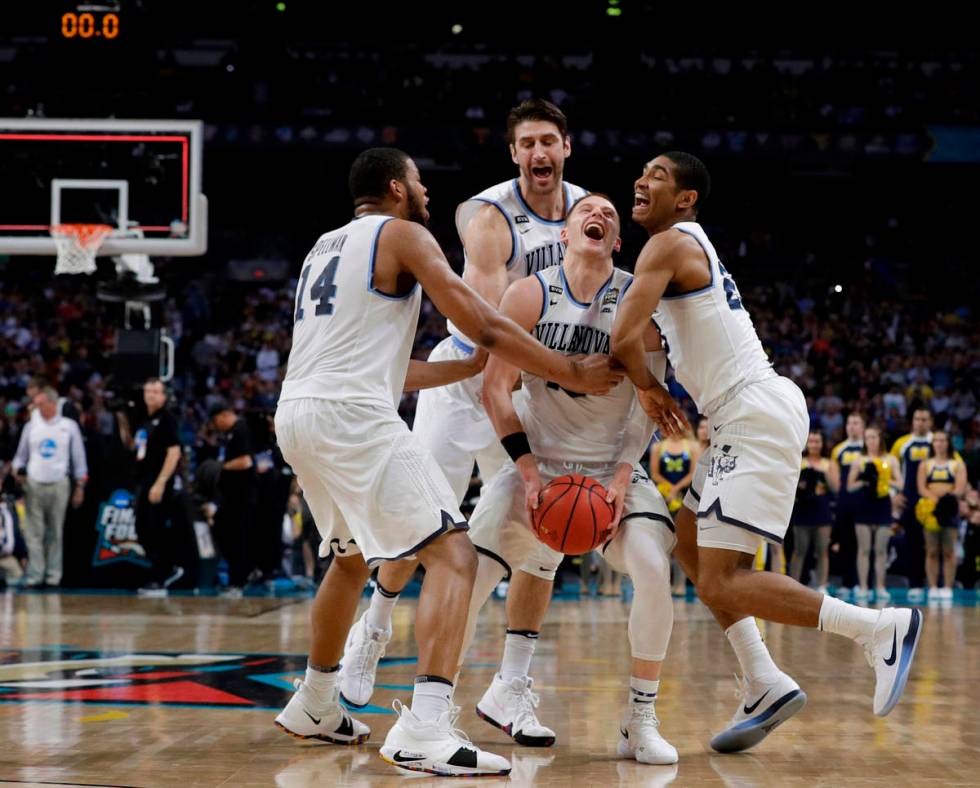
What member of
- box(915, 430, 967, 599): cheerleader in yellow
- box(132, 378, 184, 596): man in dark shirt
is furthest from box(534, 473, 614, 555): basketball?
box(915, 430, 967, 599): cheerleader in yellow

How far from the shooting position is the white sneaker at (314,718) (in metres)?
4.77

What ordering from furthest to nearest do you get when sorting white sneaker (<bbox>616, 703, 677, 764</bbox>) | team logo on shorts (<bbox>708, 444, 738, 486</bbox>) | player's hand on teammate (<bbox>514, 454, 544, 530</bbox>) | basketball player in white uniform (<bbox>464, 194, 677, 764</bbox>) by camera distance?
basketball player in white uniform (<bbox>464, 194, 677, 764</bbox>)
player's hand on teammate (<bbox>514, 454, 544, 530</bbox>)
team logo on shorts (<bbox>708, 444, 738, 486</bbox>)
white sneaker (<bbox>616, 703, 677, 764</bbox>)

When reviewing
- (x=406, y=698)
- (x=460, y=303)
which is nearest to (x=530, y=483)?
(x=460, y=303)

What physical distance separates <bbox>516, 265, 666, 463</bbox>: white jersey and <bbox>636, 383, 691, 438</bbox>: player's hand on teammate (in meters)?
0.21

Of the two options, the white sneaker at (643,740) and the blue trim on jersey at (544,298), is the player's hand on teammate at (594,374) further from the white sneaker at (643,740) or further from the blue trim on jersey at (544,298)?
the white sneaker at (643,740)

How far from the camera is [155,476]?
12.0 m

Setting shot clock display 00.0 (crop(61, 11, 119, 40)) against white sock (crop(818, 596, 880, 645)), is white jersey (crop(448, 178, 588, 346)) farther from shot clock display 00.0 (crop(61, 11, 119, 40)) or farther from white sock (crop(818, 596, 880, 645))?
shot clock display 00.0 (crop(61, 11, 119, 40))

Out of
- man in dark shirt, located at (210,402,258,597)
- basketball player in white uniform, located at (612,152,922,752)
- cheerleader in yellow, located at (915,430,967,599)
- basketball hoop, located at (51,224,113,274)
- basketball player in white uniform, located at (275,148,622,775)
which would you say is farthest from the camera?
cheerleader in yellow, located at (915,430,967,599)

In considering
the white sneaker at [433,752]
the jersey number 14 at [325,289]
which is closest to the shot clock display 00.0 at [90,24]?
the jersey number 14 at [325,289]

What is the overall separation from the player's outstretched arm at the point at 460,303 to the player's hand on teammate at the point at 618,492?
609 millimetres

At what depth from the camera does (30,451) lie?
508 inches

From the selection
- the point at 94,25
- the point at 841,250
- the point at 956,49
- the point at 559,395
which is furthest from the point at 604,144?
the point at 559,395

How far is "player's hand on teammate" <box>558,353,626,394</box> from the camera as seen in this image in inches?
186

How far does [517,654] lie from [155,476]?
7590mm
